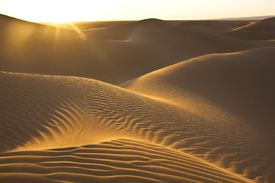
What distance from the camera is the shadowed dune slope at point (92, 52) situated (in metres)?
19.4

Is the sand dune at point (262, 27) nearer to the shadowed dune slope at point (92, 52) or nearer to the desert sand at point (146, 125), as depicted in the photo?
the shadowed dune slope at point (92, 52)

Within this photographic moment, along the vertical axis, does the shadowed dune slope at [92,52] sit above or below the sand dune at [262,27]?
below

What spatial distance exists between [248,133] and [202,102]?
295cm

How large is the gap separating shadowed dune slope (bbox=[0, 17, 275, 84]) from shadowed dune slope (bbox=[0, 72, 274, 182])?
11.3 meters

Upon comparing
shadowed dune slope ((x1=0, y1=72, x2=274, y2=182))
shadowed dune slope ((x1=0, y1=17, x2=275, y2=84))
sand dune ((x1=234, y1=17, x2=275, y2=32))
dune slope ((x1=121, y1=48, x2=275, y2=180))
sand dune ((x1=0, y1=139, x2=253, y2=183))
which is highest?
sand dune ((x1=234, y1=17, x2=275, y2=32))

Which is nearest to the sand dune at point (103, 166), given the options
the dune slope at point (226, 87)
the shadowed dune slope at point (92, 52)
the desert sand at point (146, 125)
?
the desert sand at point (146, 125)

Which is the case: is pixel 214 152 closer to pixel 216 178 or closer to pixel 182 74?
pixel 216 178

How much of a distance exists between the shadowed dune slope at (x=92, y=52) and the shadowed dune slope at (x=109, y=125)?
11.3m

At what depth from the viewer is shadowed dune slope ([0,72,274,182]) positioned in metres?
4.43

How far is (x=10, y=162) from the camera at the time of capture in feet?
8.58

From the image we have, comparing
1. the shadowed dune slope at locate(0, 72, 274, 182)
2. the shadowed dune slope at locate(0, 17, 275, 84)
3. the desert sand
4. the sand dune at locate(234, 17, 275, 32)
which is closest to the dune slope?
the desert sand

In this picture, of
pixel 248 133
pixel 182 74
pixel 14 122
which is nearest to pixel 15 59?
pixel 182 74

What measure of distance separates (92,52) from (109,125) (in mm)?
19217

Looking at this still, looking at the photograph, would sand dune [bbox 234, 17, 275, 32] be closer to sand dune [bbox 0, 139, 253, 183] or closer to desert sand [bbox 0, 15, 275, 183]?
desert sand [bbox 0, 15, 275, 183]
